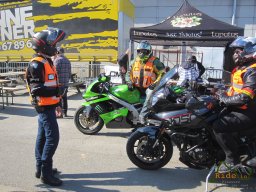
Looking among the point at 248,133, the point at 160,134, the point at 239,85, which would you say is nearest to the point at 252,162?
the point at 248,133

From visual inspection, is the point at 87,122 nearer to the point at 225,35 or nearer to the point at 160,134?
the point at 160,134

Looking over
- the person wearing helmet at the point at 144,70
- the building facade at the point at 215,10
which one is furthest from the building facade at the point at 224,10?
the person wearing helmet at the point at 144,70

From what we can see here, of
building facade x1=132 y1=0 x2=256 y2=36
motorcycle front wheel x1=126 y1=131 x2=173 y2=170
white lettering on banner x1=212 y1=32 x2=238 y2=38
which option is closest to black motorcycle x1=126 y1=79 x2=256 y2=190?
motorcycle front wheel x1=126 y1=131 x2=173 y2=170

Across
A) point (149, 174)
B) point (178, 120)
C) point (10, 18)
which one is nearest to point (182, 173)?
point (149, 174)

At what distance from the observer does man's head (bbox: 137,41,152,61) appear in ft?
19.9

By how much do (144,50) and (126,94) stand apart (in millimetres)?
951

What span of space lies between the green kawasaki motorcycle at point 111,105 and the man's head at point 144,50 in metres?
0.69

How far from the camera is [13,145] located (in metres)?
5.43

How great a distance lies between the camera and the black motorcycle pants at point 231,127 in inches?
142

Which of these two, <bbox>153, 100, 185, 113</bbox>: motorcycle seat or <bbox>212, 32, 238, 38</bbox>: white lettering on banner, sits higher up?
<bbox>212, 32, 238, 38</bbox>: white lettering on banner

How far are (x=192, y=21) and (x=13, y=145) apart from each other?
624 centimetres

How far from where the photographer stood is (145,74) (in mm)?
6164

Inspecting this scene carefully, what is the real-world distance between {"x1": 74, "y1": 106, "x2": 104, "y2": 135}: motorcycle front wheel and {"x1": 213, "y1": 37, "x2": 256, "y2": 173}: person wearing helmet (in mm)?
2945

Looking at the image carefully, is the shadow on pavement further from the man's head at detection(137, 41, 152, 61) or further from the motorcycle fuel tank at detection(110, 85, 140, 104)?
the man's head at detection(137, 41, 152, 61)
